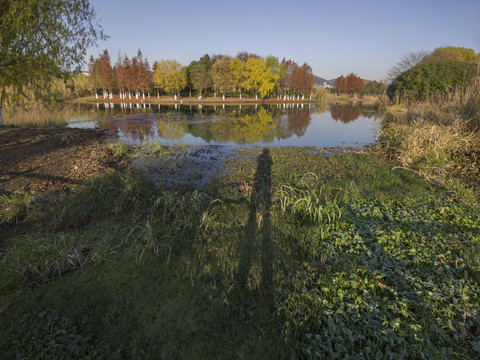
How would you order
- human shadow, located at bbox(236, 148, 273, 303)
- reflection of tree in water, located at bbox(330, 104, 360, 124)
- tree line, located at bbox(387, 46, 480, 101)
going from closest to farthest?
human shadow, located at bbox(236, 148, 273, 303) < tree line, located at bbox(387, 46, 480, 101) < reflection of tree in water, located at bbox(330, 104, 360, 124)

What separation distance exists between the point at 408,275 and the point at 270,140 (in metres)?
11.4

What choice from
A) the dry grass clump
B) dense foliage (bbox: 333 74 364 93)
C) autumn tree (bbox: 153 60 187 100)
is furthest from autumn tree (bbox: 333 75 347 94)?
the dry grass clump

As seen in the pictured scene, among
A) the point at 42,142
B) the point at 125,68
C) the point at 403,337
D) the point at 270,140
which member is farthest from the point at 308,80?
the point at 403,337

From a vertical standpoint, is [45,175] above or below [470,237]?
above

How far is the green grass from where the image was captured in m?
2.38

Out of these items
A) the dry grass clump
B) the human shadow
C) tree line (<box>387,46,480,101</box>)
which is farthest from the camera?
tree line (<box>387,46,480,101</box>)

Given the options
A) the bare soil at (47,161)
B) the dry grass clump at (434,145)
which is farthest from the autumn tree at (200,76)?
the dry grass clump at (434,145)

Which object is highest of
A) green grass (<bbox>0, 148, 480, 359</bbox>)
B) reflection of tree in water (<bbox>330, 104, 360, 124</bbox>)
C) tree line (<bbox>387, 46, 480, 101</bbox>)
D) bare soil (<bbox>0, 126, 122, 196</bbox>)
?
tree line (<bbox>387, 46, 480, 101</bbox>)

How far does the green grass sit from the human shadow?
29 mm

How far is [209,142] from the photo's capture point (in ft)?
43.0

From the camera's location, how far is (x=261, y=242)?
415 cm

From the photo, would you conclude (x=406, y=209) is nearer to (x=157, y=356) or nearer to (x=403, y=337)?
(x=403, y=337)

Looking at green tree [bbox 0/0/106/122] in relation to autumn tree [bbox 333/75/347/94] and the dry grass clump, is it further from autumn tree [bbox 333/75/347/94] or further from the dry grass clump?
autumn tree [bbox 333/75/347/94]

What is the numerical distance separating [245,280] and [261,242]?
0.99 meters
